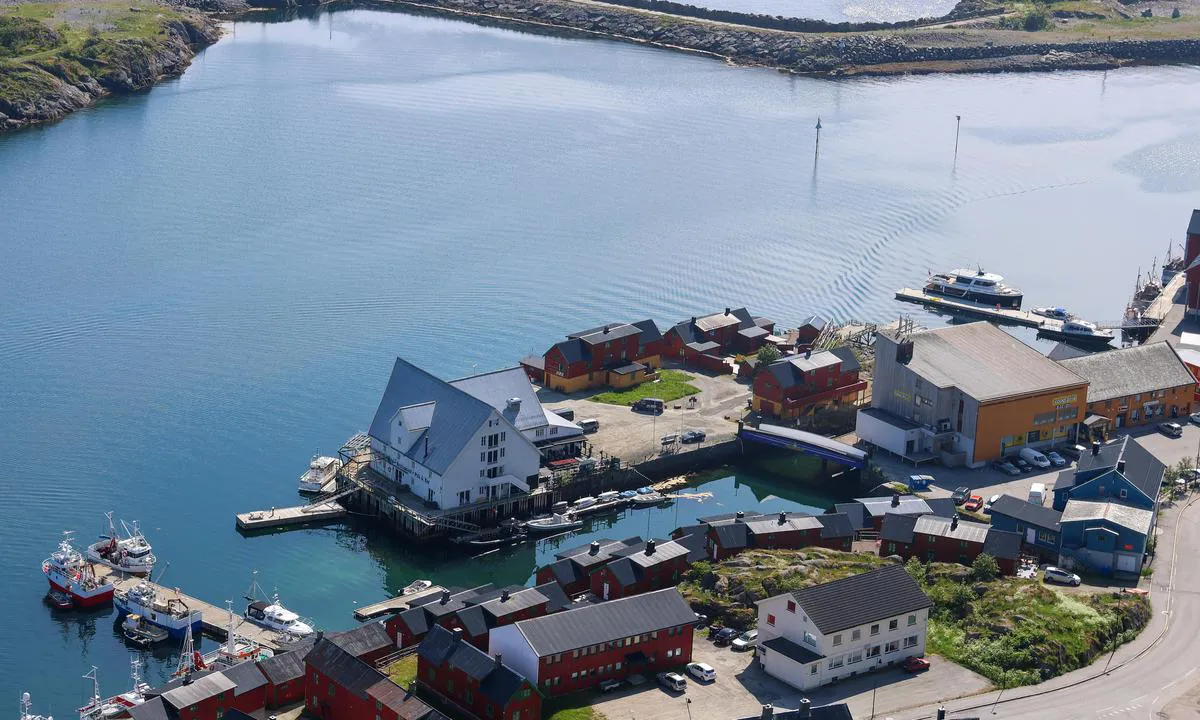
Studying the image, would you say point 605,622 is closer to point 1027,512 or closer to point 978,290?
point 1027,512

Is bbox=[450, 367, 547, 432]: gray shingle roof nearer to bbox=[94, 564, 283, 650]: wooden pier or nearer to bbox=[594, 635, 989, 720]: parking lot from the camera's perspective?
bbox=[94, 564, 283, 650]: wooden pier

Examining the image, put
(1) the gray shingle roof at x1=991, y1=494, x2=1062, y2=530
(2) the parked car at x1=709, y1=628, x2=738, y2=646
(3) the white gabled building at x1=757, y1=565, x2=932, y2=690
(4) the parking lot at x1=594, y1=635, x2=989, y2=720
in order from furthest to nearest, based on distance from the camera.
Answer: (1) the gray shingle roof at x1=991, y1=494, x2=1062, y2=530 < (2) the parked car at x1=709, y1=628, x2=738, y2=646 < (3) the white gabled building at x1=757, y1=565, x2=932, y2=690 < (4) the parking lot at x1=594, y1=635, x2=989, y2=720

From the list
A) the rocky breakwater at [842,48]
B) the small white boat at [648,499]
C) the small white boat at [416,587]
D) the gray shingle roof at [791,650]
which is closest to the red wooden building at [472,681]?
the gray shingle roof at [791,650]

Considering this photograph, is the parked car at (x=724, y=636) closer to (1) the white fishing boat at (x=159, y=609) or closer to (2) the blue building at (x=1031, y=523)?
(2) the blue building at (x=1031, y=523)

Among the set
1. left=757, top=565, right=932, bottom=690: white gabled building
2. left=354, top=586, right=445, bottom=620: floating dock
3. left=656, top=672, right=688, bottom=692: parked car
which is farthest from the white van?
left=354, top=586, right=445, bottom=620: floating dock

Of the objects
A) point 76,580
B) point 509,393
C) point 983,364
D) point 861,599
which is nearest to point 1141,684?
point 861,599
